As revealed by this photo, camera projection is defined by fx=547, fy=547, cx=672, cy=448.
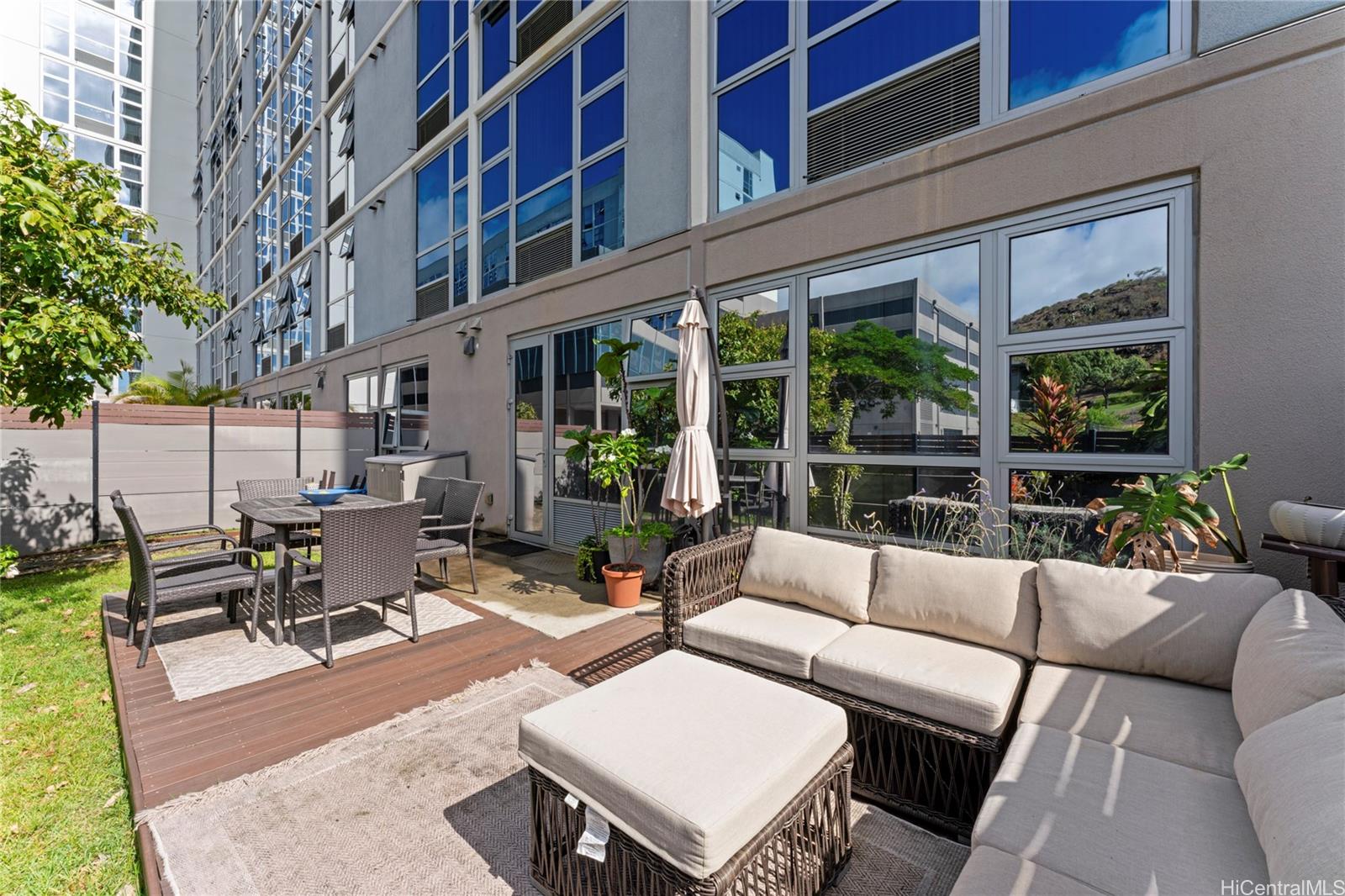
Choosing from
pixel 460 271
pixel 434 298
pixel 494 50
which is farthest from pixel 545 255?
pixel 494 50

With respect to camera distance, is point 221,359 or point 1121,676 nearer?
point 1121,676

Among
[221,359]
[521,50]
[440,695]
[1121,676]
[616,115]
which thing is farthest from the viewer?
[221,359]

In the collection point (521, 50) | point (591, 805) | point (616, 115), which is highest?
point (521, 50)

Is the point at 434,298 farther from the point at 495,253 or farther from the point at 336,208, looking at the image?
the point at 336,208

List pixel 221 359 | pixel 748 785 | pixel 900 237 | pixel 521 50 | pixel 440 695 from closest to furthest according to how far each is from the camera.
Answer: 1. pixel 748 785
2. pixel 440 695
3. pixel 900 237
4. pixel 521 50
5. pixel 221 359

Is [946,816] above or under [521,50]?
under

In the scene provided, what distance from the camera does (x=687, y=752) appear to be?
66.7 inches

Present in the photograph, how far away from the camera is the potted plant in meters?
2.65

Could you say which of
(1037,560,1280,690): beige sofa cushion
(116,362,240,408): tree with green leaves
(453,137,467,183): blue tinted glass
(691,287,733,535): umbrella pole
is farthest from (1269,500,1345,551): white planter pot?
(116,362,240,408): tree with green leaves

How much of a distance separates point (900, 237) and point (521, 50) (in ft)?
21.4

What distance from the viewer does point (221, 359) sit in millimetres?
21266

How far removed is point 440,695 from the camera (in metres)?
3.26

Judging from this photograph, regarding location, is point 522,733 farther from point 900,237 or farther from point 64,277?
point 64,277

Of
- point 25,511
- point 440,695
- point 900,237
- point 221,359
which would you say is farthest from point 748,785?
point 221,359
